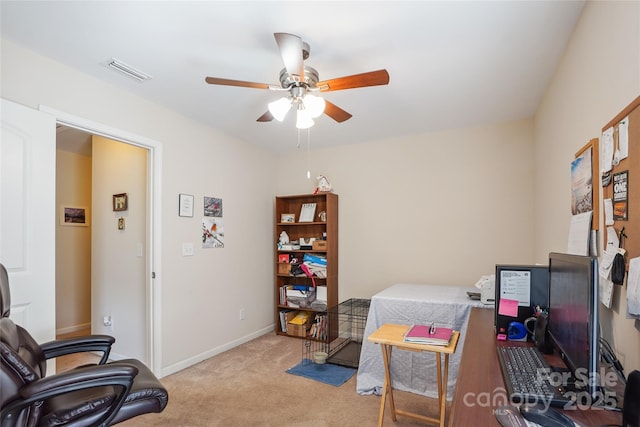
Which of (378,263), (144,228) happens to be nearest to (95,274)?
(144,228)

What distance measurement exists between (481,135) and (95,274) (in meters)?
4.37

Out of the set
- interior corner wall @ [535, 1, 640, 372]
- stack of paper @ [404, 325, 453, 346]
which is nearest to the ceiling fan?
interior corner wall @ [535, 1, 640, 372]

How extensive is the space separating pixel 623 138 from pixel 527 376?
929 millimetres

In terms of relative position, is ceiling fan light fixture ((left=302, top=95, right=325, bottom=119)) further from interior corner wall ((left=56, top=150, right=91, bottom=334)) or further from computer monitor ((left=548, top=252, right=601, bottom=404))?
interior corner wall ((left=56, top=150, right=91, bottom=334))

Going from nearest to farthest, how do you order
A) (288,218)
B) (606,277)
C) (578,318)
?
(578,318), (606,277), (288,218)

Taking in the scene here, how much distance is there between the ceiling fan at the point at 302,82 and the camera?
1760 mm

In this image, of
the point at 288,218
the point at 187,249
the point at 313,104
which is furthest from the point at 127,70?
the point at 288,218

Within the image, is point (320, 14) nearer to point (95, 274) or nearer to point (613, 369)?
point (613, 369)

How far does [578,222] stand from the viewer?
1.70m

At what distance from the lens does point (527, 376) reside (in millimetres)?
1123

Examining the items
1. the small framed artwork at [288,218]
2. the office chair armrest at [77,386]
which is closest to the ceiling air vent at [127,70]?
the office chair armrest at [77,386]

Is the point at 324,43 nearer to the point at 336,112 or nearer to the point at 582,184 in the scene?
the point at 336,112

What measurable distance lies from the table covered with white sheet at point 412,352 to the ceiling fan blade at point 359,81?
5.54 feet

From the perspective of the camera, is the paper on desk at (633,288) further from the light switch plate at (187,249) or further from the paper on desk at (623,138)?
the light switch plate at (187,249)
